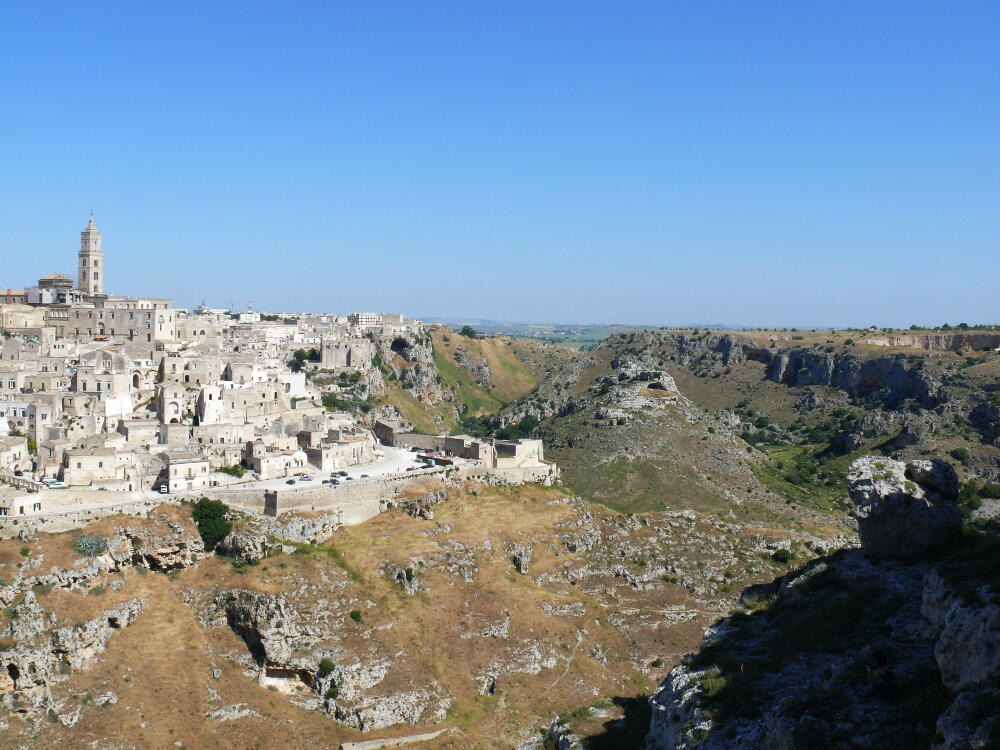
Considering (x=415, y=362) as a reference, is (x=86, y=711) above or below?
below

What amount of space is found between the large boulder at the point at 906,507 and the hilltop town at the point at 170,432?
119 feet

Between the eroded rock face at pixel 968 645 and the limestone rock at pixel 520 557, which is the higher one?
the eroded rock face at pixel 968 645

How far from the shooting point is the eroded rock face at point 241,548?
5225 centimetres

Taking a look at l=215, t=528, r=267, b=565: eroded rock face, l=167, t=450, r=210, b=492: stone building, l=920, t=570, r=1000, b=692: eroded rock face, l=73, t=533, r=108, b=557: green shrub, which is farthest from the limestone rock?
l=920, t=570, r=1000, b=692: eroded rock face

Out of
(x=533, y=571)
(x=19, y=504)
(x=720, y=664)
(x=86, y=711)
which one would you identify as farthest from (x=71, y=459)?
(x=720, y=664)

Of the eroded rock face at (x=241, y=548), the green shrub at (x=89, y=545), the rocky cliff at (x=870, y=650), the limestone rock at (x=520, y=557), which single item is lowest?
the limestone rock at (x=520, y=557)

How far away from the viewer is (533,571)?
194 feet

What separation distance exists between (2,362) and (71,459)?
702 inches

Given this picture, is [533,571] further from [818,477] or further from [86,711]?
[818,477]

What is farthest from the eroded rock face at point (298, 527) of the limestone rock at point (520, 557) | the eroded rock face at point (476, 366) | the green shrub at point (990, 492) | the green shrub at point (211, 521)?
the eroded rock face at point (476, 366)

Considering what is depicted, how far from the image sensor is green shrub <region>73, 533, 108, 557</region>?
47906mm

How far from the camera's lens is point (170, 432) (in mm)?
59656

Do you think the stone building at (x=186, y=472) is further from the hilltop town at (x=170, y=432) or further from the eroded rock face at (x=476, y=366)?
the eroded rock face at (x=476, y=366)

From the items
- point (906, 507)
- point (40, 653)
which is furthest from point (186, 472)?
point (906, 507)
